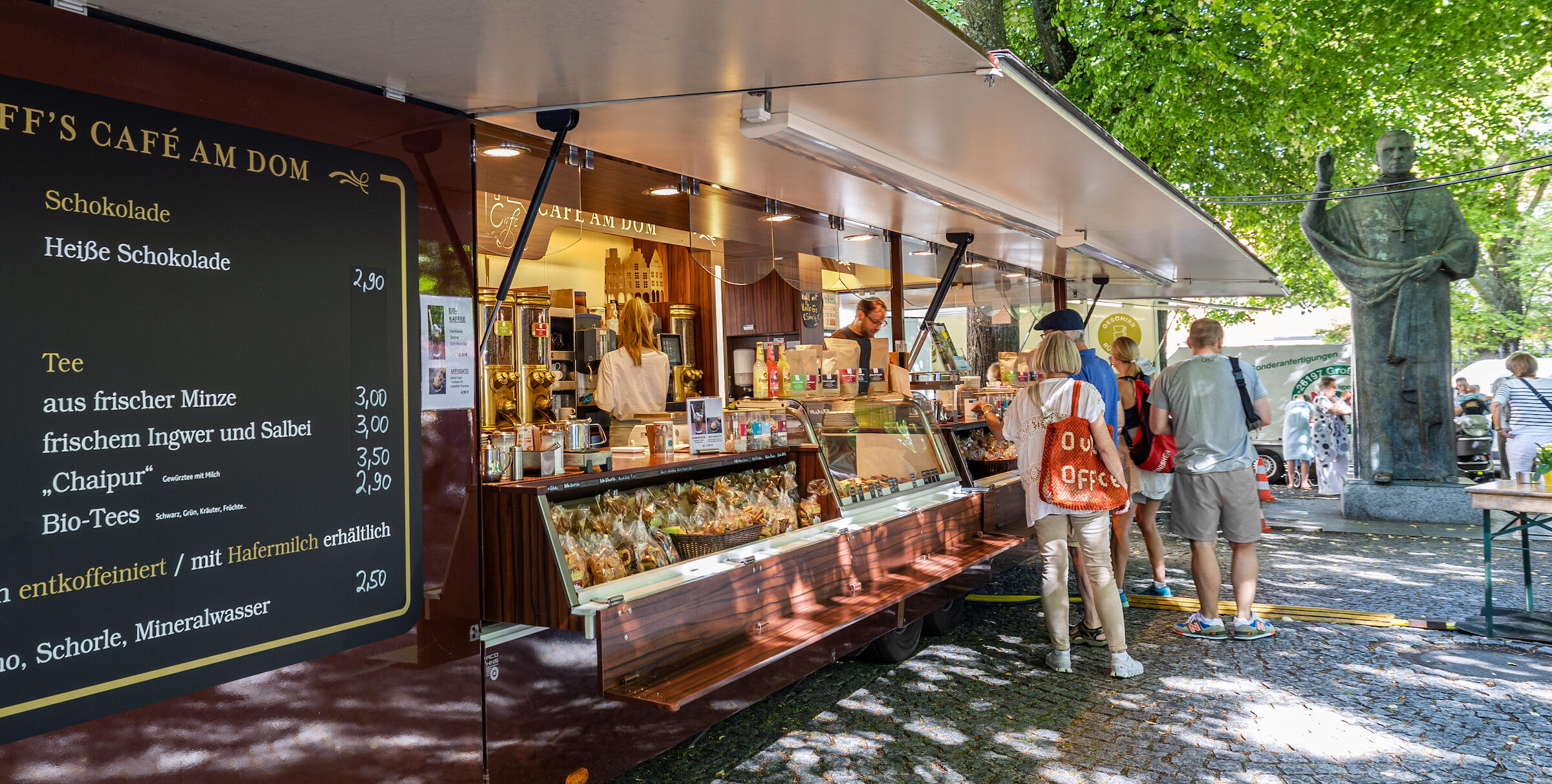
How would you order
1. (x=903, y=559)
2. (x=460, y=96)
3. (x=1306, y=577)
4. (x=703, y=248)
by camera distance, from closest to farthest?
(x=460, y=96) → (x=903, y=559) → (x=703, y=248) → (x=1306, y=577)

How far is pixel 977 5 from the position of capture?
38.6ft

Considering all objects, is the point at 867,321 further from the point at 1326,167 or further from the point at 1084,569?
the point at 1326,167

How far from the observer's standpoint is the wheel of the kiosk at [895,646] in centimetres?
543

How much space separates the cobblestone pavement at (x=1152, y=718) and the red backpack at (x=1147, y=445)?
107cm

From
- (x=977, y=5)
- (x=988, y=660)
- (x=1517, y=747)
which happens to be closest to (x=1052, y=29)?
(x=977, y=5)

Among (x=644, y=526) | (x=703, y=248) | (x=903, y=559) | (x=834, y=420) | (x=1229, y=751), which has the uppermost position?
(x=703, y=248)

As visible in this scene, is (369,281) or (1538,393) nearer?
(369,281)

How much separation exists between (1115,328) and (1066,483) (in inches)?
404

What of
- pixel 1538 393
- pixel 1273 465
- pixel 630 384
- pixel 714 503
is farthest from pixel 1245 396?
pixel 1273 465

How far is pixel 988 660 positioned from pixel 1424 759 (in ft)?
7.11

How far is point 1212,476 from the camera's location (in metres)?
5.75

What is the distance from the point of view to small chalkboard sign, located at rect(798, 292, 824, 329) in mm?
10961

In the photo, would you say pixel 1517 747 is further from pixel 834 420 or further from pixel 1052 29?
pixel 1052 29

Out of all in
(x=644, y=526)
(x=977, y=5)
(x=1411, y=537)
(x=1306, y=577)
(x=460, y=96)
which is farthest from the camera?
(x=977, y=5)
